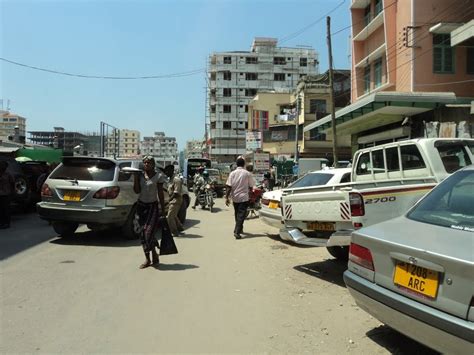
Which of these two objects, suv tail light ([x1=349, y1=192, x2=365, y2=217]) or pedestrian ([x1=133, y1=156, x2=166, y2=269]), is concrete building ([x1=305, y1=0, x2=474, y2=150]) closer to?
suv tail light ([x1=349, y1=192, x2=365, y2=217])

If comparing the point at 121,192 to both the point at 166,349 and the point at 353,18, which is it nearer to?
the point at 166,349

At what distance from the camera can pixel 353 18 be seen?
32.6m

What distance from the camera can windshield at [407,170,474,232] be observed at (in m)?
4.11

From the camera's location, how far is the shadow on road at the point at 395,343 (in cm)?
441

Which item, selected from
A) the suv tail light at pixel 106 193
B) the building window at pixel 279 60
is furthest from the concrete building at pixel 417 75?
the building window at pixel 279 60

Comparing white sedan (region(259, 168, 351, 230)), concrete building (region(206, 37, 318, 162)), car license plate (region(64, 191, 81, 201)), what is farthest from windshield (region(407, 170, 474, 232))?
concrete building (region(206, 37, 318, 162))

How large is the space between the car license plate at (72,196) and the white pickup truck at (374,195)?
448cm

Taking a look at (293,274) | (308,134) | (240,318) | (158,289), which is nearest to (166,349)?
(240,318)

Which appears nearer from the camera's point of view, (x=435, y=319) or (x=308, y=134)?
(x=435, y=319)

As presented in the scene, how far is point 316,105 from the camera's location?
171ft

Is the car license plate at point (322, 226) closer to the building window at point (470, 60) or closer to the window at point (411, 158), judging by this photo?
the window at point (411, 158)

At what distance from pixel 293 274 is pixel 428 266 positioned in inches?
166

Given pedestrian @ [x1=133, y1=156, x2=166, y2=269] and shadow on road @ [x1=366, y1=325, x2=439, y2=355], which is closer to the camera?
shadow on road @ [x1=366, y1=325, x2=439, y2=355]

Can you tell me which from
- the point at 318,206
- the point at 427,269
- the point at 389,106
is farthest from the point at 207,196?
the point at 427,269
